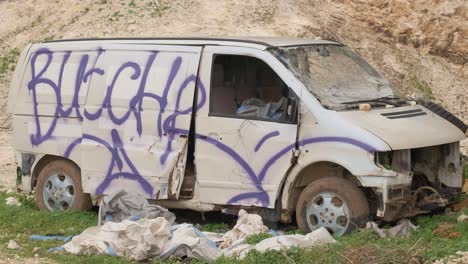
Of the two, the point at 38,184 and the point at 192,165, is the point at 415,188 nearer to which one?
the point at 192,165

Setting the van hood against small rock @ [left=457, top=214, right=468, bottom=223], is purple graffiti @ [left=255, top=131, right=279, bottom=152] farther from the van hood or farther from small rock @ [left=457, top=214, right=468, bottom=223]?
small rock @ [left=457, top=214, right=468, bottom=223]

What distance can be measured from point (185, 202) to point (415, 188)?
93.5 inches

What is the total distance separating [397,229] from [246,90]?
2.27 meters

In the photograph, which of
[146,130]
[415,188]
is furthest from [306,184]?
[146,130]

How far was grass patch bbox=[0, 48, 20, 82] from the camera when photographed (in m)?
17.8

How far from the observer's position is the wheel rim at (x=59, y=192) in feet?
33.9

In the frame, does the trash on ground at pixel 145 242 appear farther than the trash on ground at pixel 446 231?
No

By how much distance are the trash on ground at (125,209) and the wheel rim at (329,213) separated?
1438 millimetres

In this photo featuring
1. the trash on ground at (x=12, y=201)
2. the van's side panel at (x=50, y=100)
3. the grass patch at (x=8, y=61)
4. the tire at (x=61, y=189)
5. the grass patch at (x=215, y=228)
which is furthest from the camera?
the grass patch at (x=8, y=61)

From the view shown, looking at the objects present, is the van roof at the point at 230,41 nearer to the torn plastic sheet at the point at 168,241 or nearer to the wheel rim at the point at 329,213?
the wheel rim at the point at 329,213

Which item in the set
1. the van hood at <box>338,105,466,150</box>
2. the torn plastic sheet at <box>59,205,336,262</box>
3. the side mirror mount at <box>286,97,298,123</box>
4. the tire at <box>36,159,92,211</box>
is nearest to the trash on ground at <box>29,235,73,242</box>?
the torn plastic sheet at <box>59,205,336,262</box>

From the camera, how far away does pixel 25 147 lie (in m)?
10.6

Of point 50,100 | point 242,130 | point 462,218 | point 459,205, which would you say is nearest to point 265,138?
point 242,130

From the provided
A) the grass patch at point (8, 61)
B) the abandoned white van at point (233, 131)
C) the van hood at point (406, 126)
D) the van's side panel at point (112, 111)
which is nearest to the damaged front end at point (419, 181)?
the abandoned white van at point (233, 131)
